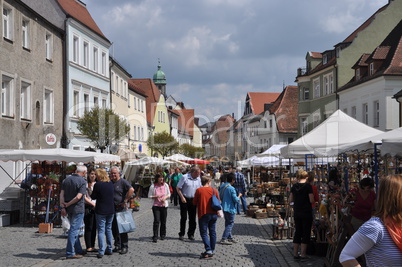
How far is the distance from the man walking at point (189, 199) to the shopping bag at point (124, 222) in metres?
2.44

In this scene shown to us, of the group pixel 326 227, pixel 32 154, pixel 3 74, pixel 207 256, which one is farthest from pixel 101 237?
pixel 3 74

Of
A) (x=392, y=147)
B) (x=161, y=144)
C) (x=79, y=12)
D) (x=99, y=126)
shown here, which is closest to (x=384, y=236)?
(x=392, y=147)

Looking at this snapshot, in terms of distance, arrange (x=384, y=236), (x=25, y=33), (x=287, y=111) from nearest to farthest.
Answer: (x=384, y=236) → (x=25, y=33) → (x=287, y=111)

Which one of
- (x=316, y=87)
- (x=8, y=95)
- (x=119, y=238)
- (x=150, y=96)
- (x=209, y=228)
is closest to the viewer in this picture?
(x=209, y=228)

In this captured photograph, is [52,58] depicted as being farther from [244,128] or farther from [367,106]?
[244,128]

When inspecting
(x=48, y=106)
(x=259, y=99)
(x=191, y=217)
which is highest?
(x=259, y=99)

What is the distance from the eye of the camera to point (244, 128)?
103 meters

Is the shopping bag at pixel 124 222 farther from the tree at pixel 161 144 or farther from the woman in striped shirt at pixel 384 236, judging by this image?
the tree at pixel 161 144

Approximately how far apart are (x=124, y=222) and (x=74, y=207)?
1.11 meters

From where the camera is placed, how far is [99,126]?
30891 mm

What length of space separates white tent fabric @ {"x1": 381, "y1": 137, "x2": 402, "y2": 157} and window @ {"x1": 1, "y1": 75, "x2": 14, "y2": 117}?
61.4ft

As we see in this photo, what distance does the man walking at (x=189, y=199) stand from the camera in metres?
13.7

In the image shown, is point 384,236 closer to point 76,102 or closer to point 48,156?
point 48,156

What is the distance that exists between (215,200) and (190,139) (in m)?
111
